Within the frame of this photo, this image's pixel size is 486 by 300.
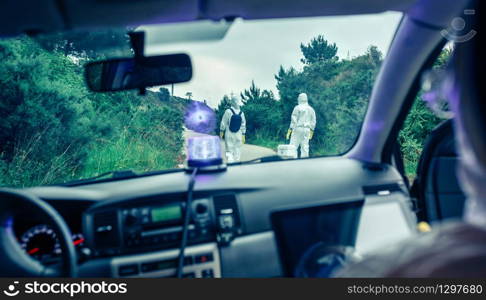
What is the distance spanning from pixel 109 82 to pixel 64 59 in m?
10.7

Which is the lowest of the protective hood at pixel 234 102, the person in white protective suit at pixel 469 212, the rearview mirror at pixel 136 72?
the person in white protective suit at pixel 469 212

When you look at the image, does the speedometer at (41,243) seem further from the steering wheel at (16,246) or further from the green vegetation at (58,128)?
the green vegetation at (58,128)

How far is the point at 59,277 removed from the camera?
2.14 m

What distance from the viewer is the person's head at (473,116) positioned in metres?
0.81

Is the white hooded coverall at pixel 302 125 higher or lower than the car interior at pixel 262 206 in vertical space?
higher

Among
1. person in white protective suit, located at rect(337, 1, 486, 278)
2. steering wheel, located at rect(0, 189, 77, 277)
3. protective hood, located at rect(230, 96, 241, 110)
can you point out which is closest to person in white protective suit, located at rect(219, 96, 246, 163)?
protective hood, located at rect(230, 96, 241, 110)

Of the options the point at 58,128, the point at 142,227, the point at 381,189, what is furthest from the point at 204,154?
the point at 58,128

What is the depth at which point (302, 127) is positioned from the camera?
13453 mm

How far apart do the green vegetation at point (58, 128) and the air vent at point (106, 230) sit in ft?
16.1

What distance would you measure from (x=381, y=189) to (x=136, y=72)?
75.2 inches

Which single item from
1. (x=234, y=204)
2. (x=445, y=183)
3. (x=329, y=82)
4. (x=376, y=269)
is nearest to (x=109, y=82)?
(x=234, y=204)

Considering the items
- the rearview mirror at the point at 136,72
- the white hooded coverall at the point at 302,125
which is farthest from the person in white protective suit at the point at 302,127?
the rearview mirror at the point at 136,72

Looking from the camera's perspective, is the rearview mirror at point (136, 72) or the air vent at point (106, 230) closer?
the rearview mirror at point (136, 72)

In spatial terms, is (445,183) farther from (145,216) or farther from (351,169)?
(145,216)
